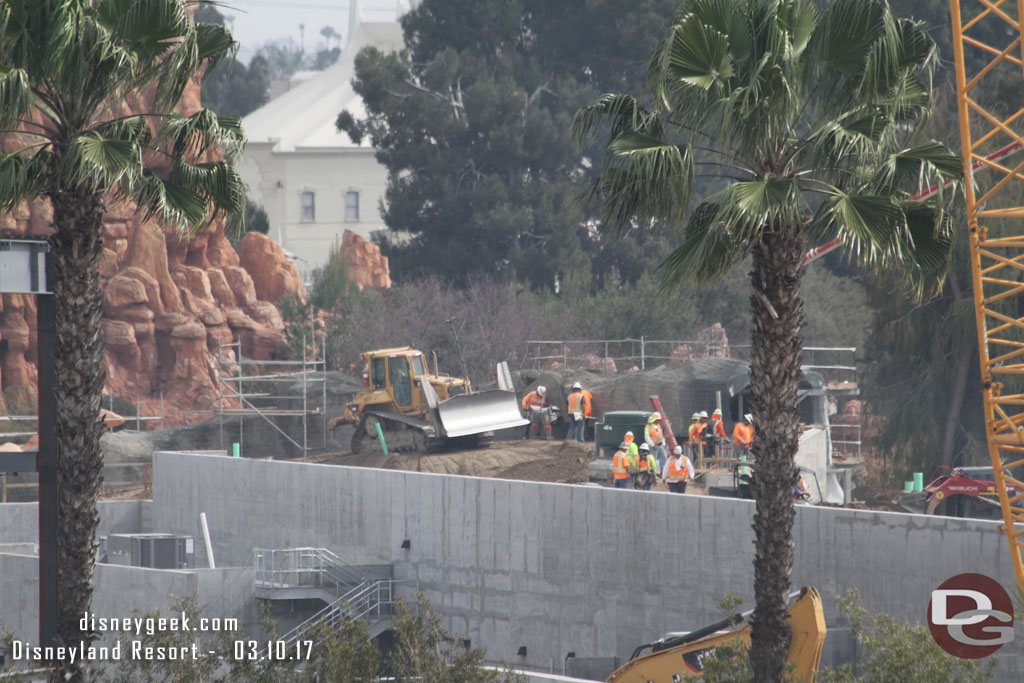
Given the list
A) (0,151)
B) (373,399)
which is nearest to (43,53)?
(0,151)

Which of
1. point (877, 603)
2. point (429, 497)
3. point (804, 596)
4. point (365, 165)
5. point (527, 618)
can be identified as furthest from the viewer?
point (365, 165)

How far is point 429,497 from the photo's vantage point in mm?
26844

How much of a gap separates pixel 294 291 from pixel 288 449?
16551 mm

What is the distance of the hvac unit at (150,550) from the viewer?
30.5 meters

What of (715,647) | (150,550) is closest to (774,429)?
(715,647)

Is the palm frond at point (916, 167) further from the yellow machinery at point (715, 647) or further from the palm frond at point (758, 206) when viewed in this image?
the yellow machinery at point (715, 647)

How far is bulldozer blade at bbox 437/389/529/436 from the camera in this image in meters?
35.7

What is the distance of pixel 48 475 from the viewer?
560 inches

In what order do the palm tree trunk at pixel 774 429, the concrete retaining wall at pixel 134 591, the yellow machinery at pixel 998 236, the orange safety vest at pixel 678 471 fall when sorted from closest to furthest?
the palm tree trunk at pixel 774 429 → the yellow machinery at pixel 998 236 → the concrete retaining wall at pixel 134 591 → the orange safety vest at pixel 678 471

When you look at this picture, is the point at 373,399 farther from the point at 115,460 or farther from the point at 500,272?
the point at 500,272

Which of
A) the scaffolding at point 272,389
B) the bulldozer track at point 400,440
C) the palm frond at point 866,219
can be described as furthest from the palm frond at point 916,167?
the scaffolding at point 272,389

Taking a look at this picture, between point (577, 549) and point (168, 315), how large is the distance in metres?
39.1

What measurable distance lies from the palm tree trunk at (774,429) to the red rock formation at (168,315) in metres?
44.1

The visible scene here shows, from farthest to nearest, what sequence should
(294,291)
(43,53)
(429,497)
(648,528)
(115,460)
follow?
(294,291) → (115,460) → (429,497) → (648,528) → (43,53)
